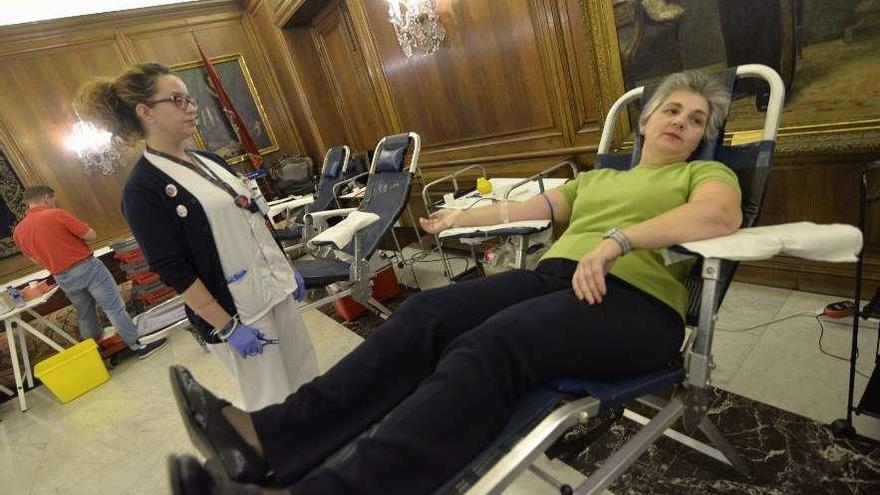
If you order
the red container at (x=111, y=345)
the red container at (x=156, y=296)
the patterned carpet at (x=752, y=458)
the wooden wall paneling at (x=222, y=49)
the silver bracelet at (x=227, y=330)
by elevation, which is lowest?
the patterned carpet at (x=752, y=458)

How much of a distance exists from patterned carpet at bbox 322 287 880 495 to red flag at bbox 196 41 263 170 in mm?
4999

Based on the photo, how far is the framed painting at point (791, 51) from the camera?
1.52 m

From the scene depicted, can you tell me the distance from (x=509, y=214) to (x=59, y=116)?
5310mm

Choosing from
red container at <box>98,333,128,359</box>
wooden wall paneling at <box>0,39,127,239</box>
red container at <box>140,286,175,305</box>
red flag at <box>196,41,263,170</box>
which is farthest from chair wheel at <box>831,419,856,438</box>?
wooden wall paneling at <box>0,39,127,239</box>

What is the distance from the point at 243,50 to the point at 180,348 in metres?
3.92

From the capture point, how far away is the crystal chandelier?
2.99 meters

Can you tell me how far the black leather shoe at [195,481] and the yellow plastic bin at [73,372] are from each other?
2863 mm

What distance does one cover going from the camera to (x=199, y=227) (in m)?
1.28

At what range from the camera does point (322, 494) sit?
0.74 m

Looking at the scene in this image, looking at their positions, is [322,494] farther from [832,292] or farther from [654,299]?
[832,292]

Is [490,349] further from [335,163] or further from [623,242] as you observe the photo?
[335,163]

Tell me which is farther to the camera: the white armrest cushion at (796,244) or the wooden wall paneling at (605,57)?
the wooden wall paneling at (605,57)

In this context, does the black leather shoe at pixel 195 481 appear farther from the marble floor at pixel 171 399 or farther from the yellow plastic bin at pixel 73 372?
the yellow plastic bin at pixel 73 372

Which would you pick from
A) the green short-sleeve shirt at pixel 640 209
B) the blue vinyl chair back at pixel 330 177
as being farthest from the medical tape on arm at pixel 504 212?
the blue vinyl chair back at pixel 330 177
